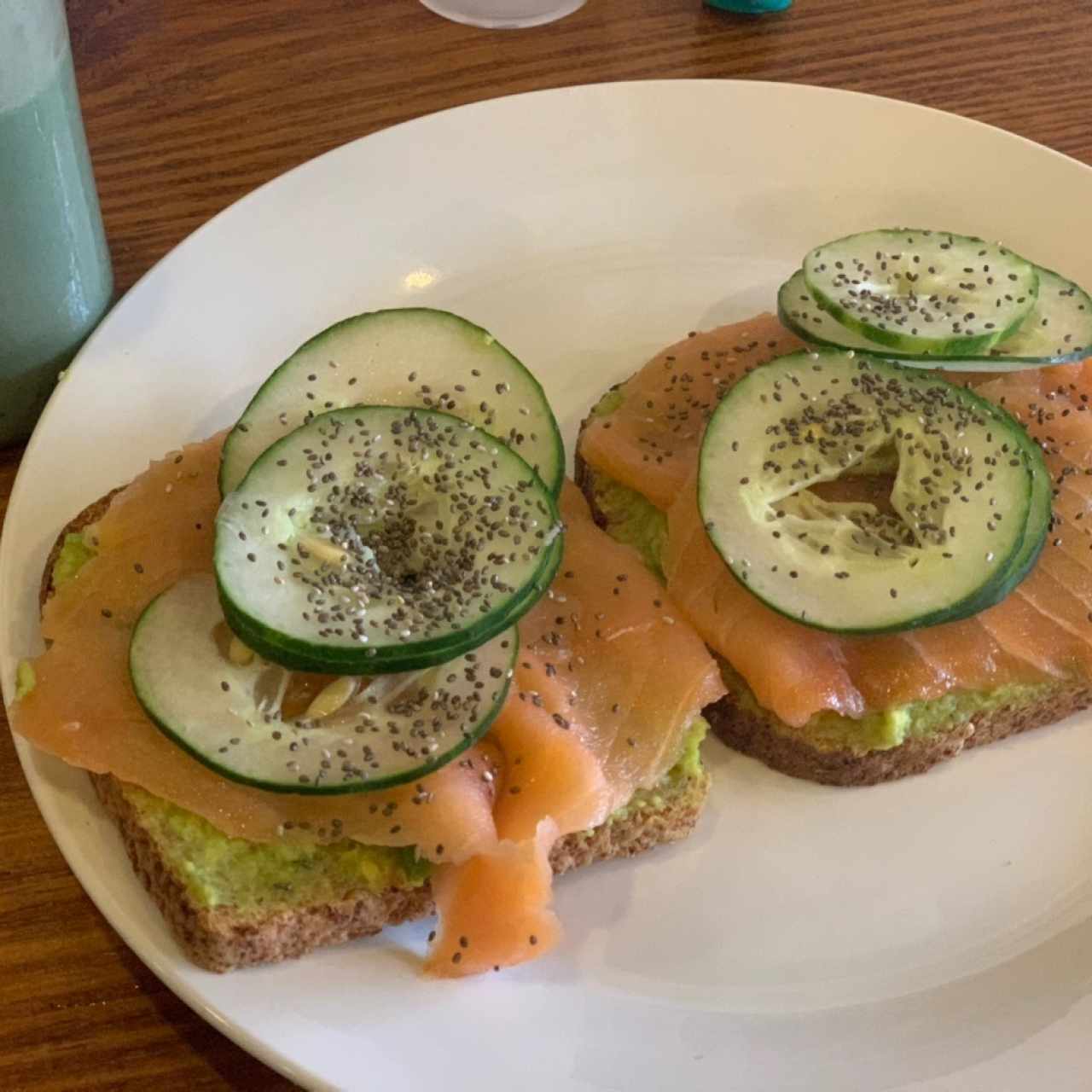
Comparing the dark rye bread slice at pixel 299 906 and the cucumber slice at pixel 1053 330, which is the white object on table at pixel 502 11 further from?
the dark rye bread slice at pixel 299 906

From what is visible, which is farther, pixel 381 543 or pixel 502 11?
pixel 502 11

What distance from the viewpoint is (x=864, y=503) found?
2.14m

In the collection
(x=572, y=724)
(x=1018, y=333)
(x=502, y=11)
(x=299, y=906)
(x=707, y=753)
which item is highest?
(x=502, y=11)

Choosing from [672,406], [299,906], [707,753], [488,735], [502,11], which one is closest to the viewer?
[299,906]

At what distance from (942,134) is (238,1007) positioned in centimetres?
259

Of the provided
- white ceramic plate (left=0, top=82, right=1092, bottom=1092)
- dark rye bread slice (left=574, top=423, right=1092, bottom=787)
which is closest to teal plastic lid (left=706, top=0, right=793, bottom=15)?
white ceramic plate (left=0, top=82, right=1092, bottom=1092)

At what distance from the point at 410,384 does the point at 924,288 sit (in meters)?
1.10

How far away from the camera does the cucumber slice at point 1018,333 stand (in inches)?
90.1

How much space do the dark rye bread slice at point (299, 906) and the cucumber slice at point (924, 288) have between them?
976mm

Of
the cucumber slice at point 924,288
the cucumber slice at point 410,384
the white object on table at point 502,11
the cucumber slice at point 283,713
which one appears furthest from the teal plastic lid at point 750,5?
the cucumber slice at point 283,713

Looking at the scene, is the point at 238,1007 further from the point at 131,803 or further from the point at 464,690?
the point at 464,690

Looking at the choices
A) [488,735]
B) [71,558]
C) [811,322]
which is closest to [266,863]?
[488,735]

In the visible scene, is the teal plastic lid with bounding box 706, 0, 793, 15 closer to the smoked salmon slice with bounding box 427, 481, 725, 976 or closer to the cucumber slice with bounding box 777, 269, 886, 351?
the cucumber slice with bounding box 777, 269, 886, 351

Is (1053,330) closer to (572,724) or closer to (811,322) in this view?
(811,322)
